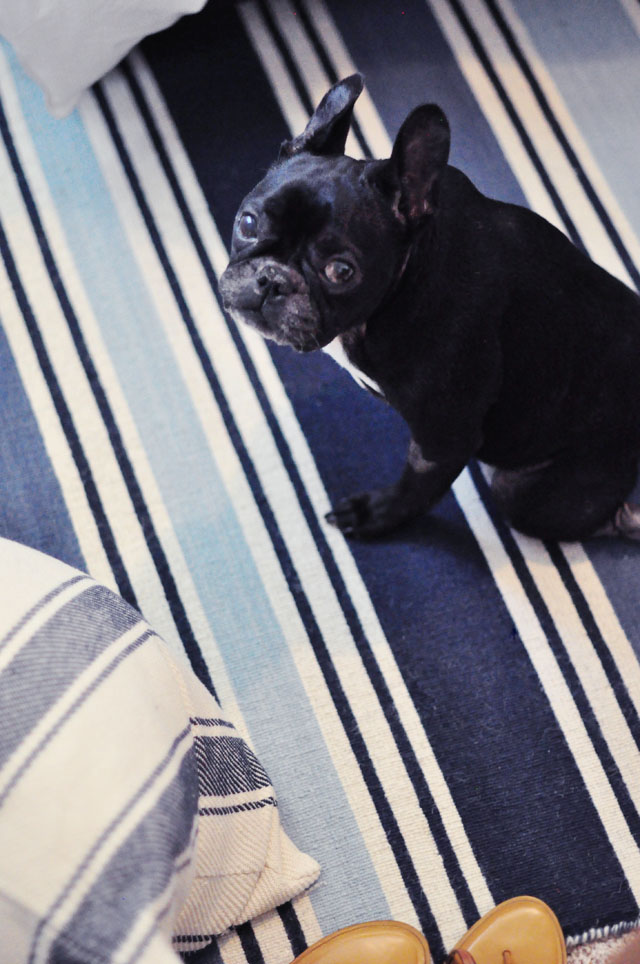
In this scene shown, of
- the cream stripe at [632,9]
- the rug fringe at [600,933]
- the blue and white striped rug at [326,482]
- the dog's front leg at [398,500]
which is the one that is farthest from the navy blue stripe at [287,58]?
the rug fringe at [600,933]

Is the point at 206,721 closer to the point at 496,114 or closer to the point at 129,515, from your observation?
the point at 129,515

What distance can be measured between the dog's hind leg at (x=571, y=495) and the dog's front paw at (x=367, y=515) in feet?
0.61

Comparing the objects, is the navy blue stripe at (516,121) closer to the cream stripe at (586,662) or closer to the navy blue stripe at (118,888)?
the cream stripe at (586,662)

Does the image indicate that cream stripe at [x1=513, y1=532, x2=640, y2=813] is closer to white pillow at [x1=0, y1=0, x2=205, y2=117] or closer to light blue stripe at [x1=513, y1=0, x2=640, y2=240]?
light blue stripe at [x1=513, y1=0, x2=640, y2=240]

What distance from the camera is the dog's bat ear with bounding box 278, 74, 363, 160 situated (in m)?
1.01

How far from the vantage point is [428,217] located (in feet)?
3.29

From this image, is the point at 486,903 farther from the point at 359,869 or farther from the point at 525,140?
the point at 525,140

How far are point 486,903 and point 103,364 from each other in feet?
3.90

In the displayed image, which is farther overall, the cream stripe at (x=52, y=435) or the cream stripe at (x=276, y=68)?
the cream stripe at (x=276, y=68)

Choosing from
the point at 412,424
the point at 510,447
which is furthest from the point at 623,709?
the point at 412,424

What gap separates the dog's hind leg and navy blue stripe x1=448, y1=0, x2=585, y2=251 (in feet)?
2.00

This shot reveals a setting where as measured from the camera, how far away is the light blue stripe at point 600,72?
1804mm

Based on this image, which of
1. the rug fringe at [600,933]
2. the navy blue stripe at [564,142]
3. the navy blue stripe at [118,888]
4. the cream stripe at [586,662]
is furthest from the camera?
the navy blue stripe at [564,142]

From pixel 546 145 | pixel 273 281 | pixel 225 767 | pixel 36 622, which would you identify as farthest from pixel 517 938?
pixel 546 145
